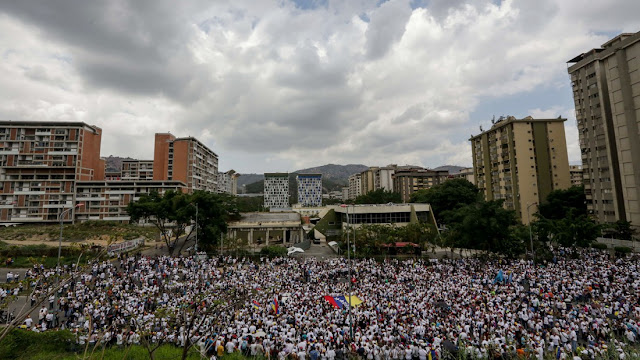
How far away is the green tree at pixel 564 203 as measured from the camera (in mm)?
44803

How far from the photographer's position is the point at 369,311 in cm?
1570

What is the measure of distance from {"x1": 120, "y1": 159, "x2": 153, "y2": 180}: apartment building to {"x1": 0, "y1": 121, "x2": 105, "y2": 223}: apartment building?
35822 mm

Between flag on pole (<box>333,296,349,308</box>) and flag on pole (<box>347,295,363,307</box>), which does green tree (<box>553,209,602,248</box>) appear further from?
flag on pole (<box>333,296,349,308</box>)

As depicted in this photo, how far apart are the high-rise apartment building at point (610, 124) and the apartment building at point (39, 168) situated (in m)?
83.9

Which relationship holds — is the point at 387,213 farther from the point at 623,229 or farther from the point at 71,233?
the point at 71,233

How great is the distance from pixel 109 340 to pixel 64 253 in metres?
26.5

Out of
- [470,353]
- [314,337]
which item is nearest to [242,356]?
[314,337]

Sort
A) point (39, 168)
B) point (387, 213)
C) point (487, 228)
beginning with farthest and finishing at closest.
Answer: point (39, 168)
point (387, 213)
point (487, 228)

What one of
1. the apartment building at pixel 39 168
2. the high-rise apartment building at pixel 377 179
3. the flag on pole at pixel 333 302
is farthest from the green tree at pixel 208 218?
the high-rise apartment building at pixel 377 179

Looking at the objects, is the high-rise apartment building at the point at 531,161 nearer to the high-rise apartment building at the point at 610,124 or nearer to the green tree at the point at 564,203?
the green tree at the point at 564,203

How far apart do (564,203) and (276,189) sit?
115 m

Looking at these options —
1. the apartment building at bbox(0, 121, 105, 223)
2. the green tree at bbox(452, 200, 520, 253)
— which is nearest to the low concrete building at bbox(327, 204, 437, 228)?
the green tree at bbox(452, 200, 520, 253)

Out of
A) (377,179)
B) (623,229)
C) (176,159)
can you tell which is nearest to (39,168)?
(176,159)

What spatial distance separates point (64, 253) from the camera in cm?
3209
